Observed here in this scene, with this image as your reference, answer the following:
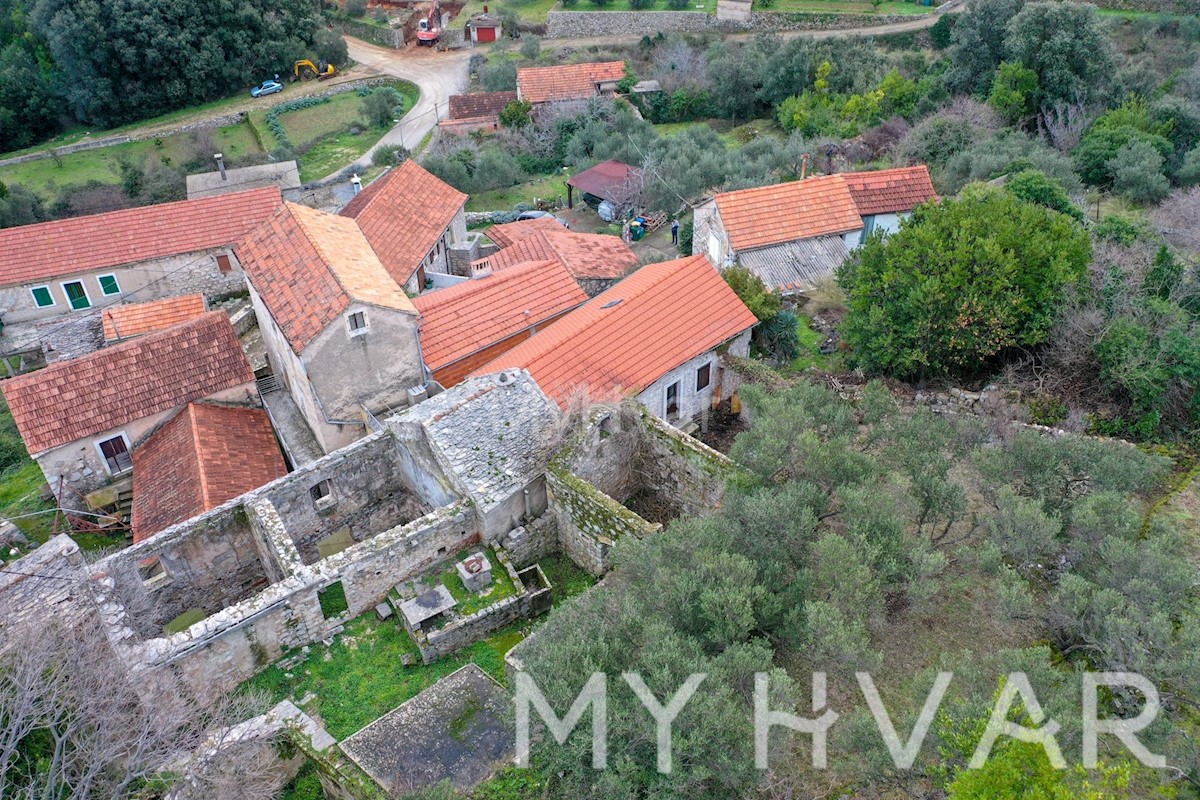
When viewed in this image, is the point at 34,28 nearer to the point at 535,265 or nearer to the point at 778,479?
the point at 535,265

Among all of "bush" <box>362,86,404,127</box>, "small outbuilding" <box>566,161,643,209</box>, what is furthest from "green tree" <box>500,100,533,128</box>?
"bush" <box>362,86,404,127</box>

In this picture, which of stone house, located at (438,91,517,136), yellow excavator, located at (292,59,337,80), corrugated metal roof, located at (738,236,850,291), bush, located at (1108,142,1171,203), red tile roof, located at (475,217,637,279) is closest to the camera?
corrugated metal roof, located at (738,236,850,291)

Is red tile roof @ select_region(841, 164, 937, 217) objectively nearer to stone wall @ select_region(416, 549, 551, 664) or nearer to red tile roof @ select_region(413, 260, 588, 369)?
red tile roof @ select_region(413, 260, 588, 369)

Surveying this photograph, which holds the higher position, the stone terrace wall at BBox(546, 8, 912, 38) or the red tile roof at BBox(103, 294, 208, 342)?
the stone terrace wall at BBox(546, 8, 912, 38)

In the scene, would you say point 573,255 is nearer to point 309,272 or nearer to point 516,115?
point 309,272

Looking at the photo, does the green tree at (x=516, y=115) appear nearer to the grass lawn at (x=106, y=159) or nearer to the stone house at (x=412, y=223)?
the stone house at (x=412, y=223)

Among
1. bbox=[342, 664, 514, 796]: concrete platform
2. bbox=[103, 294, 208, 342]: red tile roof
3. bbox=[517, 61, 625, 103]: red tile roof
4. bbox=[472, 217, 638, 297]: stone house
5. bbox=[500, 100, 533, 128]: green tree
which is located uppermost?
bbox=[517, 61, 625, 103]: red tile roof

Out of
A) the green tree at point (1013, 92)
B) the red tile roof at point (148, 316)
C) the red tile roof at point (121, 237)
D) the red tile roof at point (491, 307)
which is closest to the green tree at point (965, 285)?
the red tile roof at point (491, 307)
